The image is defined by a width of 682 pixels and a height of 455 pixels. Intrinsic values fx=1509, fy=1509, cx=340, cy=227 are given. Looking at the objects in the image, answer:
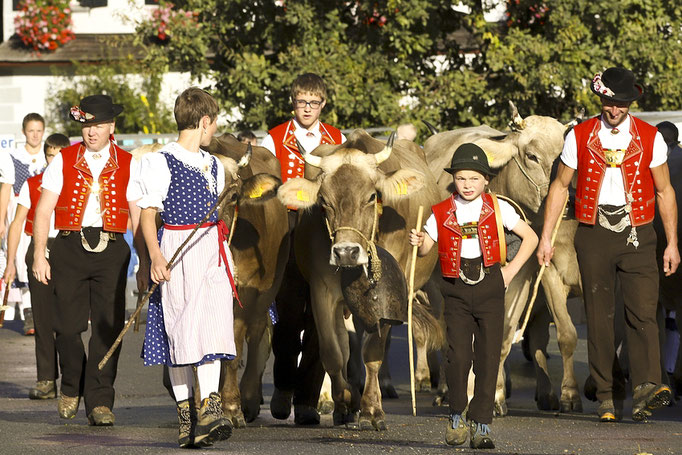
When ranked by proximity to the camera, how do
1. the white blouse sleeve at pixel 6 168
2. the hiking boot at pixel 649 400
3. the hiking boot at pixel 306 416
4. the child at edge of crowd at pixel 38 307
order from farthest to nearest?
the white blouse sleeve at pixel 6 168 < the child at edge of crowd at pixel 38 307 < the hiking boot at pixel 306 416 < the hiking boot at pixel 649 400

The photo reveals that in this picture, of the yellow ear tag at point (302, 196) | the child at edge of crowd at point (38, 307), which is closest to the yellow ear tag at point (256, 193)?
the yellow ear tag at point (302, 196)

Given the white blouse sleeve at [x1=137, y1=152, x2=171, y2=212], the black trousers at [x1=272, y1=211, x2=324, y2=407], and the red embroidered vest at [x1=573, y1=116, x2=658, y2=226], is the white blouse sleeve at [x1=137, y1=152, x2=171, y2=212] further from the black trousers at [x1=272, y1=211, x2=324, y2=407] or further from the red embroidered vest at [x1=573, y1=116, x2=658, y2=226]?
the red embroidered vest at [x1=573, y1=116, x2=658, y2=226]

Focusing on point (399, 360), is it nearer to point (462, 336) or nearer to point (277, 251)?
point (277, 251)

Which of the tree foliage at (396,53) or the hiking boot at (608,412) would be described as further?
the tree foliage at (396,53)

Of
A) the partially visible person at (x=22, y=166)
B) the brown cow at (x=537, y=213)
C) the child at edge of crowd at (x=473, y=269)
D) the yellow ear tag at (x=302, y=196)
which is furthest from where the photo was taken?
the partially visible person at (x=22, y=166)

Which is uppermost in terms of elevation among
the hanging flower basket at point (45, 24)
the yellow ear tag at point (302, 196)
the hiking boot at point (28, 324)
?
the hanging flower basket at point (45, 24)

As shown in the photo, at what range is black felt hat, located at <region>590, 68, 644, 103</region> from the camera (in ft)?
31.7

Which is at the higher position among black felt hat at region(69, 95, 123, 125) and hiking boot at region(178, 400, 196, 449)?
black felt hat at region(69, 95, 123, 125)

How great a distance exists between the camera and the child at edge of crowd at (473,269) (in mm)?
8453

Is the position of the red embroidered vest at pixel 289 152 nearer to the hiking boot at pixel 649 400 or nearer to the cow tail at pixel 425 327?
the cow tail at pixel 425 327

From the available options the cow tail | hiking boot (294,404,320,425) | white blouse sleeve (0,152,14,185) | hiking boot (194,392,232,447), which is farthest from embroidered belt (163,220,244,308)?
white blouse sleeve (0,152,14,185)

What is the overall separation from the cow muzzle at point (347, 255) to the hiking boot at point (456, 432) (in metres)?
1.25

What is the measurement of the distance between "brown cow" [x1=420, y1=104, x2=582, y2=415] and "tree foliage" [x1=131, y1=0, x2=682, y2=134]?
8.20 meters

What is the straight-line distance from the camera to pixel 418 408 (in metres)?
11.1
